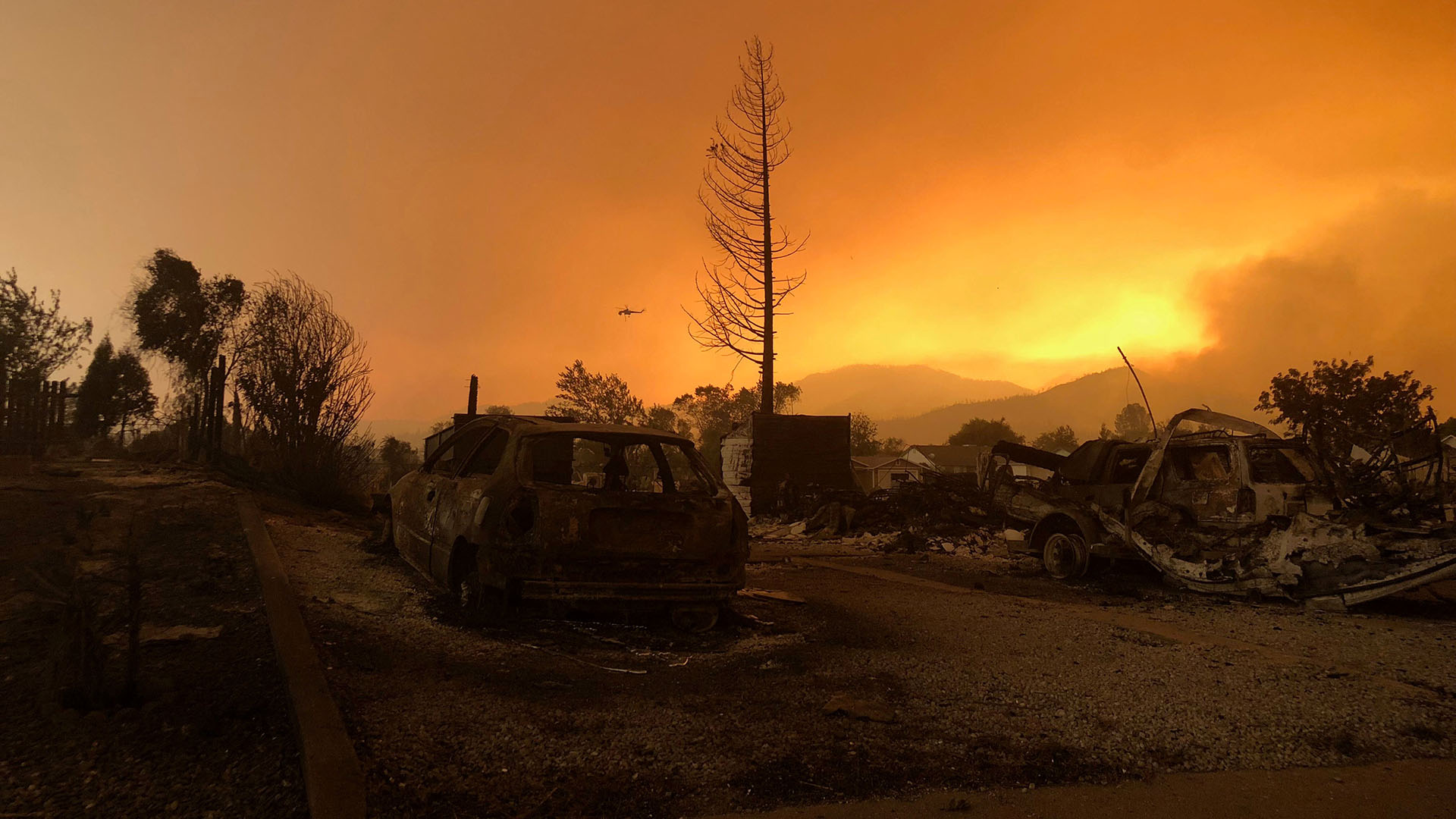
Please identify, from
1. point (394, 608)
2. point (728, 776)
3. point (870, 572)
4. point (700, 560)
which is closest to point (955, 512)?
point (870, 572)

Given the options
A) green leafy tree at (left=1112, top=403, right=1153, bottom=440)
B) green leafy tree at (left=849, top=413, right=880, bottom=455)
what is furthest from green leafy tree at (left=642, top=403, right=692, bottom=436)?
green leafy tree at (left=1112, top=403, right=1153, bottom=440)

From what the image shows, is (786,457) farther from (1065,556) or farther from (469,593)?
(469,593)

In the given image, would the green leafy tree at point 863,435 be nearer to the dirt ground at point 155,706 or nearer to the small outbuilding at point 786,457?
the small outbuilding at point 786,457

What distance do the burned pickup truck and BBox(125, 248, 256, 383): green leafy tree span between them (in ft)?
103

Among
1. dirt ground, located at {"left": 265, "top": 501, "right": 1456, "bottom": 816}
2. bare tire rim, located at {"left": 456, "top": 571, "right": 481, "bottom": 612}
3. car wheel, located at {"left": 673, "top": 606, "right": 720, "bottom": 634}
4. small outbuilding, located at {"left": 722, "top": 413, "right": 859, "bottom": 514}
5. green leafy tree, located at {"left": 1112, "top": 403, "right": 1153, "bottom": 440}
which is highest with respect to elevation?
green leafy tree, located at {"left": 1112, "top": 403, "right": 1153, "bottom": 440}

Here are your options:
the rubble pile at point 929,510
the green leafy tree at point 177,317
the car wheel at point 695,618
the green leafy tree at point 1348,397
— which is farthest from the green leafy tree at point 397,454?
the green leafy tree at point 1348,397

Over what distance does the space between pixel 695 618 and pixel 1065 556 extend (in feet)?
19.0

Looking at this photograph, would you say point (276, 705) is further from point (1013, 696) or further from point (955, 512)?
point (955, 512)

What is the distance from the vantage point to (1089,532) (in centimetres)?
883

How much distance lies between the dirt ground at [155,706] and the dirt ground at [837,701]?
1.16 ft

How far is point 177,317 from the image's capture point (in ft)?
98.0

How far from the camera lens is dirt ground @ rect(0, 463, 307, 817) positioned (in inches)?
94.5

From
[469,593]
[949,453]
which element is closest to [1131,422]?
[949,453]

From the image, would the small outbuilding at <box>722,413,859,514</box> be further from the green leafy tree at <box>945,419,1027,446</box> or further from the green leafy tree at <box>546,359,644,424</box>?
the green leafy tree at <box>945,419,1027,446</box>
